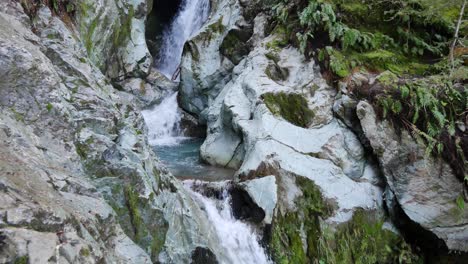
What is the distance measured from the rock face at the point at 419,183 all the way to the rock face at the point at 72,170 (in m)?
4.40

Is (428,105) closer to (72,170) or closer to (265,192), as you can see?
(265,192)

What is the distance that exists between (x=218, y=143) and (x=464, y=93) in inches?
253

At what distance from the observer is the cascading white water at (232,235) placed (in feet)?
22.5

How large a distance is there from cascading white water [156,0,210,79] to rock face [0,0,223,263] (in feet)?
34.9

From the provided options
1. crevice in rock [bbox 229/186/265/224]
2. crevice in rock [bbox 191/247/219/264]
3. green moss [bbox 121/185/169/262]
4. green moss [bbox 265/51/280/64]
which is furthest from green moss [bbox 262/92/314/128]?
green moss [bbox 121/185/169/262]

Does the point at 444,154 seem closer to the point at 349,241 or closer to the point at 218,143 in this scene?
the point at 349,241

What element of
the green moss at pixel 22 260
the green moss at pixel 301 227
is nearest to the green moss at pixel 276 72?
the green moss at pixel 301 227

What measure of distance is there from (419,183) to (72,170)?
705 centimetres

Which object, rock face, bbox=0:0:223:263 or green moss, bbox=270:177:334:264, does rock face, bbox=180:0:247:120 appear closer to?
green moss, bbox=270:177:334:264

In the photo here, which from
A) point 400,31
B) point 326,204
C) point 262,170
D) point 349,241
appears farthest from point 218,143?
point 400,31

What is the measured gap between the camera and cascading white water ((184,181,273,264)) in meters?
Answer: 6.84

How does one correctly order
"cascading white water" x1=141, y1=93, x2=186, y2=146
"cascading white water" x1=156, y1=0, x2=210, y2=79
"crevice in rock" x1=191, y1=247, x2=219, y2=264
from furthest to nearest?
1. "cascading white water" x1=156, y1=0, x2=210, y2=79
2. "cascading white water" x1=141, y1=93, x2=186, y2=146
3. "crevice in rock" x1=191, y1=247, x2=219, y2=264

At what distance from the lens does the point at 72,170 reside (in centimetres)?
438

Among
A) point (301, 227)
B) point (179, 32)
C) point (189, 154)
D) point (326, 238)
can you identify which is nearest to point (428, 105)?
point (326, 238)
